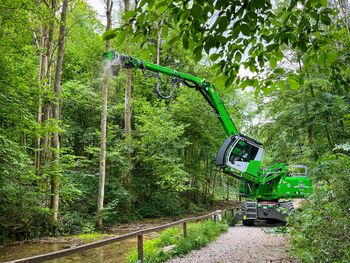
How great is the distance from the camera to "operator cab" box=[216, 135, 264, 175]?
12512 mm

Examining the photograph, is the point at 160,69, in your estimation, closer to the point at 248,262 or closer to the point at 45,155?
the point at 45,155

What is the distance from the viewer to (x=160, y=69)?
1223 cm

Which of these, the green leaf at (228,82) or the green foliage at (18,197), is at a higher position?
the green leaf at (228,82)

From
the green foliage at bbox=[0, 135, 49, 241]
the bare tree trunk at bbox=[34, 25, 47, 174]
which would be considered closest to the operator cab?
the green foliage at bbox=[0, 135, 49, 241]

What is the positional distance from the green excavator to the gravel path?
2.97 meters

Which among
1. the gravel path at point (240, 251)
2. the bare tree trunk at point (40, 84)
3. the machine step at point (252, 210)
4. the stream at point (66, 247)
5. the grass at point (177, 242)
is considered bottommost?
the stream at point (66, 247)

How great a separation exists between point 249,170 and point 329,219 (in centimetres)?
802

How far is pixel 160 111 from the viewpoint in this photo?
18.7 m

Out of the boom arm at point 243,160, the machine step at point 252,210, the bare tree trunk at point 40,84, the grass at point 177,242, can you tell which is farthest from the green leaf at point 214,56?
the machine step at point 252,210

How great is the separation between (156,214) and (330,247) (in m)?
15.3

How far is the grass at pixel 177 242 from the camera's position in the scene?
698 centimetres

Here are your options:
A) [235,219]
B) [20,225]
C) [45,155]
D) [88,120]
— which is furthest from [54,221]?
[88,120]

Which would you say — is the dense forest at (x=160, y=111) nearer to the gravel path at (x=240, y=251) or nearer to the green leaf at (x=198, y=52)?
the green leaf at (x=198, y=52)

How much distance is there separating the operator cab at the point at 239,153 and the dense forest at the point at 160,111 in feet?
6.76
